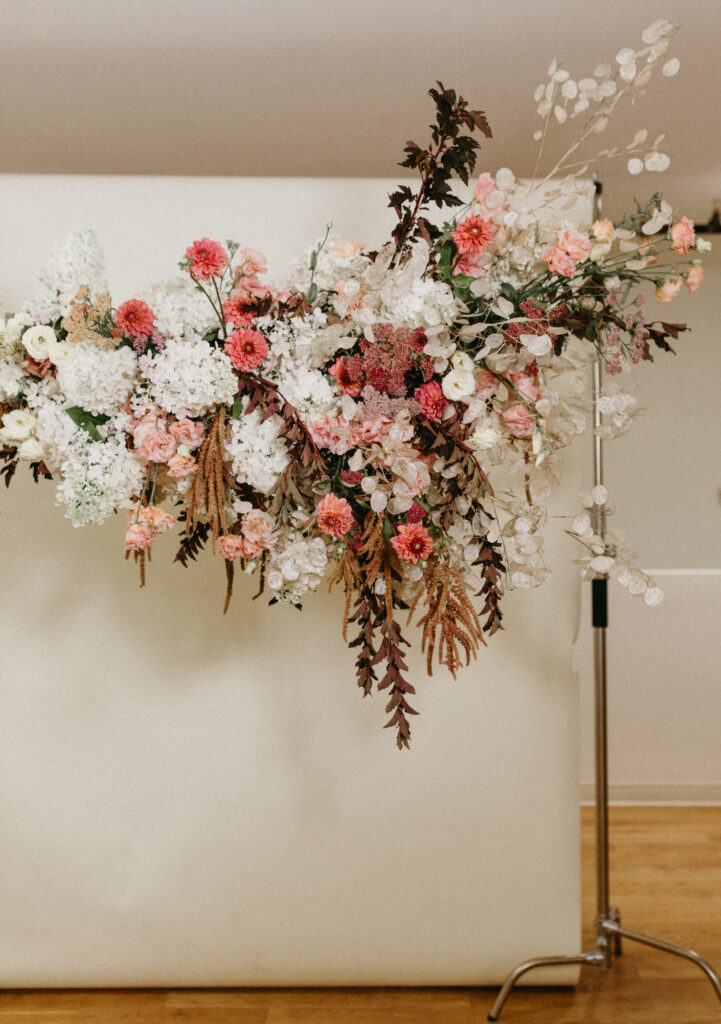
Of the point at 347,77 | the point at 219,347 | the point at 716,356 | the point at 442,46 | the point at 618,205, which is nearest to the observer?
the point at 219,347

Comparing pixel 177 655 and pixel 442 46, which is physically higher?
pixel 442 46

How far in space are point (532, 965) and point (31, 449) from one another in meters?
1.62

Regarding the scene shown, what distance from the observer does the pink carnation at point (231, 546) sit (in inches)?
62.4

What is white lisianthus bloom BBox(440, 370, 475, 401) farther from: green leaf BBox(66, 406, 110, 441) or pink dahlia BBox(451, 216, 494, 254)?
green leaf BBox(66, 406, 110, 441)

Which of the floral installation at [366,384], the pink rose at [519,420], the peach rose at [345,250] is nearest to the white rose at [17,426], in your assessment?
the floral installation at [366,384]

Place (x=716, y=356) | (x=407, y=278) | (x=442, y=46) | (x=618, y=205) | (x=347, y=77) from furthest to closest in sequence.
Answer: (x=716, y=356) < (x=618, y=205) < (x=347, y=77) < (x=442, y=46) < (x=407, y=278)

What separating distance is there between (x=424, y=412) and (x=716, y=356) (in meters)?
2.52

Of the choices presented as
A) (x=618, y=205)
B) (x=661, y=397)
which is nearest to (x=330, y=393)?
(x=618, y=205)

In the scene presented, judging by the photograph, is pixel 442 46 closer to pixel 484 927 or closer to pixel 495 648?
pixel 495 648

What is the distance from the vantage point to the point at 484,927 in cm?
214

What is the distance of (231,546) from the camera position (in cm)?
159

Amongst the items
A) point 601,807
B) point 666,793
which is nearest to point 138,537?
point 601,807

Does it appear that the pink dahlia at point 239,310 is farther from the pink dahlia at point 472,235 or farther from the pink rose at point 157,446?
the pink dahlia at point 472,235

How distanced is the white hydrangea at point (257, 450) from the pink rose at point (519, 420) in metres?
0.40
